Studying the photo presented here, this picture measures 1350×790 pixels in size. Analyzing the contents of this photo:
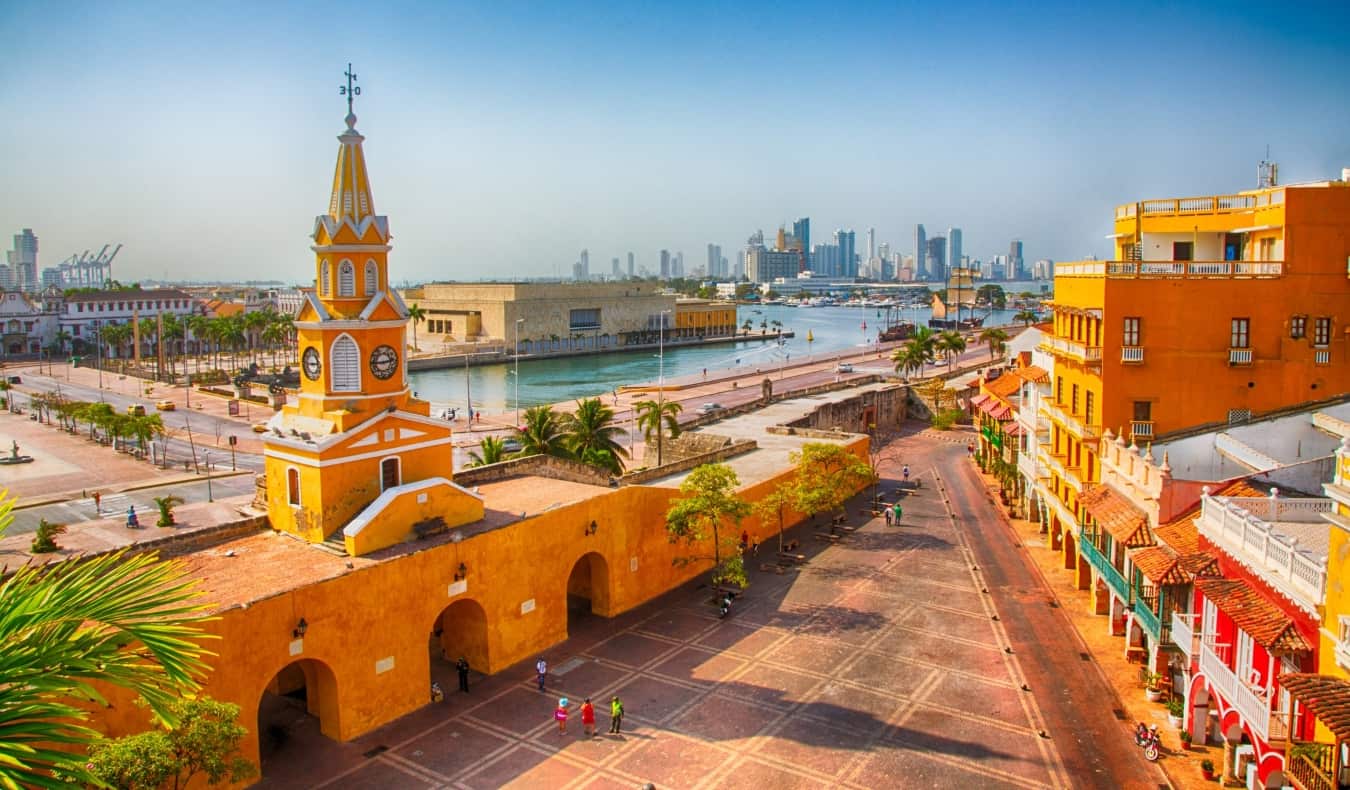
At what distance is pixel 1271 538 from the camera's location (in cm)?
1828

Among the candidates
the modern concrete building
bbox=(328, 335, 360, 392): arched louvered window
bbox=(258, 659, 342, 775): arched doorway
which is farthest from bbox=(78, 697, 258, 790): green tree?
the modern concrete building

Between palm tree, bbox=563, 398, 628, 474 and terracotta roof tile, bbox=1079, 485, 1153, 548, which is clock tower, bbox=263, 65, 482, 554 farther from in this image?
terracotta roof tile, bbox=1079, 485, 1153, 548

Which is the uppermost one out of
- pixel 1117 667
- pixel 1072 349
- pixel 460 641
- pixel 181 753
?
pixel 1072 349

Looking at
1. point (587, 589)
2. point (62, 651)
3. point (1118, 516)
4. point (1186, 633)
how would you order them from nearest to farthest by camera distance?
point (62, 651), point (1186, 633), point (1118, 516), point (587, 589)

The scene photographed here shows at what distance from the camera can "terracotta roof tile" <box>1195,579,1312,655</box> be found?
55.6 ft

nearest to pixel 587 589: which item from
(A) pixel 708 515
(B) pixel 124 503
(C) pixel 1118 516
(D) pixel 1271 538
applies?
(A) pixel 708 515

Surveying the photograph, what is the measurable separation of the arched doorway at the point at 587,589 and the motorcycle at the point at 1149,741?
50.9 ft

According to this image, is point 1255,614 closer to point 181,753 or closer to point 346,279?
point 181,753

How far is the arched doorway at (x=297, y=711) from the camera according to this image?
72.8 ft

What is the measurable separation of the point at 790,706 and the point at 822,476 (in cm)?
1525

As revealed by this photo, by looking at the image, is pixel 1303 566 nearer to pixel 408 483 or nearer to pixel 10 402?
pixel 408 483

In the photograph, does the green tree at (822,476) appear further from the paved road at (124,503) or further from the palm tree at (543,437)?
the paved road at (124,503)

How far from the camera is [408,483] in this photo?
86.7ft

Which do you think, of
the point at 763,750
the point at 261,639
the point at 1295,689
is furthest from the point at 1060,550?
the point at 261,639
